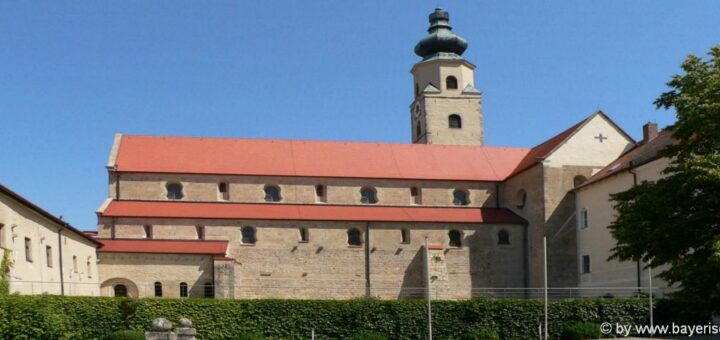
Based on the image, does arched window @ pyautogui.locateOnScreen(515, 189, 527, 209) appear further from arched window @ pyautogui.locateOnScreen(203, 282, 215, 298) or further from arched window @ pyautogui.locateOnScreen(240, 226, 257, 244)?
arched window @ pyautogui.locateOnScreen(203, 282, 215, 298)

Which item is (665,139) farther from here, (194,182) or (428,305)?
(194,182)

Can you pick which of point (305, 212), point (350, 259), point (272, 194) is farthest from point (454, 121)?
point (350, 259)

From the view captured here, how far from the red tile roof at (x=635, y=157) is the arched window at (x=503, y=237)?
5805mm

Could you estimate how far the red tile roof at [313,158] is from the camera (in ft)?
178

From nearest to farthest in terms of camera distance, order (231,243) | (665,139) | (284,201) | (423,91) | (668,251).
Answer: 1. (668,251)
2. (665,139)
3. (231,243)
4. (284,201)
5. (423,91)

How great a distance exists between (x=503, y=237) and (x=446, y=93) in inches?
722

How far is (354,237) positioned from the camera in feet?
173

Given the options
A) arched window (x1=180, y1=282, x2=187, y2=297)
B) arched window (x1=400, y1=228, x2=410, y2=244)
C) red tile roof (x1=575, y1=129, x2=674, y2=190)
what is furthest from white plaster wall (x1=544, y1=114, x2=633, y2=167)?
arched window (x1=180, y1=282, x2=187, y2=297)

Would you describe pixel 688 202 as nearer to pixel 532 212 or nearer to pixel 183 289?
pixel 532 212

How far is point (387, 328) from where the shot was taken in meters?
36.3

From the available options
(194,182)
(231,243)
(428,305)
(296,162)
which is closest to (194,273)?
(231,243)

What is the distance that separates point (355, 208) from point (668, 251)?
30231 mm

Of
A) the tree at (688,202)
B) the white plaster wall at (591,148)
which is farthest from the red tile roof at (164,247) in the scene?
the tree at (688,202)

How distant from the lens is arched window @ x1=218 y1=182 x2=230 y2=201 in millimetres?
Answer: 54000
